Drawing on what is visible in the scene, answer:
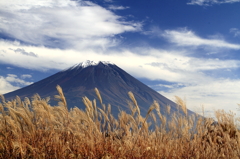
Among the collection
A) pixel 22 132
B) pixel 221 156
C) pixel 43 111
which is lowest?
pixel 221 156

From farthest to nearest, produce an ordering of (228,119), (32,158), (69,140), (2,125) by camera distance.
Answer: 1. (228,119)
2. (2,125)
3. (69,140)
4. (32,158)

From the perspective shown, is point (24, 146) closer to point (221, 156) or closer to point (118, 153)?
point (118, 153)

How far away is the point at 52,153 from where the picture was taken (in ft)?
18.4

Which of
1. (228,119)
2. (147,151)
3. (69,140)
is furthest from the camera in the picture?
(228,119)

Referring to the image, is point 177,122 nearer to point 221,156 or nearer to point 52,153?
point 221,156

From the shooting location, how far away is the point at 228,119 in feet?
27.1

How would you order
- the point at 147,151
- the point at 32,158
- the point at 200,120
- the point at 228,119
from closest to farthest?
1. the point at 32,158
2. the point at 147,151
3. the point at 200,120
4. the point at 228,119

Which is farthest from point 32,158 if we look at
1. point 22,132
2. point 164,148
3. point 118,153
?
point 164,148

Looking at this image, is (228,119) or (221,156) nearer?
(221,156)

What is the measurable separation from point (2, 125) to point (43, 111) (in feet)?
6.99

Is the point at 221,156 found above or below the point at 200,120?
below

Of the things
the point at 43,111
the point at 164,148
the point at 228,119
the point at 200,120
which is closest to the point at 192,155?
the point at 164,148

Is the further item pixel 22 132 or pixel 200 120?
pixel 200 120

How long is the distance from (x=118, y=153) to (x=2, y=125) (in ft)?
11.4
